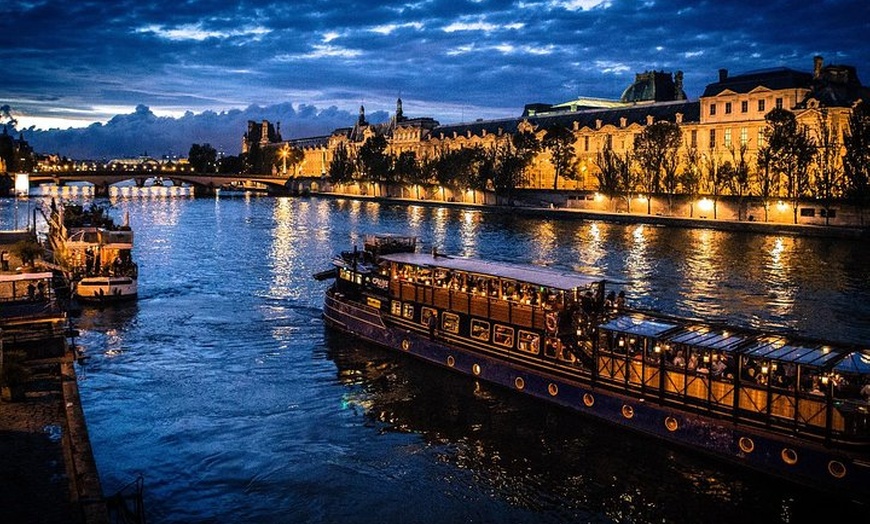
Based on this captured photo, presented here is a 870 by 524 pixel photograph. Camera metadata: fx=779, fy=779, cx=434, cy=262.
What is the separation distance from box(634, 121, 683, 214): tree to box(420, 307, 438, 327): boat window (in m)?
81.5

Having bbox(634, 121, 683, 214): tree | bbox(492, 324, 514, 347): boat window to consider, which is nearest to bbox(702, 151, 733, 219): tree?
bbox(634, 121, 683, 214): tree

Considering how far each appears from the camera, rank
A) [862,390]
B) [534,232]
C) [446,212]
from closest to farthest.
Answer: [862,390]
[534,232]
[446,212]

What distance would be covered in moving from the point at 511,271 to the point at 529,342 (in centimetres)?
373

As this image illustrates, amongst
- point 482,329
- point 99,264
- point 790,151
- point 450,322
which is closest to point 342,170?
point 790,151

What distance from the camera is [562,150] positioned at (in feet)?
431

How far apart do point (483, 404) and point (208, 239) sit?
62874mm

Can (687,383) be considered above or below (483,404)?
above

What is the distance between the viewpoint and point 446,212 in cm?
13012

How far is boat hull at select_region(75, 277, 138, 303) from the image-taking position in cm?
4547

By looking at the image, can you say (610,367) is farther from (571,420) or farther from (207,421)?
(207,421)

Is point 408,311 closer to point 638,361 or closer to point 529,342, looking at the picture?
point 529,342

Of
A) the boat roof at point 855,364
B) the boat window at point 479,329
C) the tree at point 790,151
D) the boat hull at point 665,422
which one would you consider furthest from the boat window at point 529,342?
the tree at point 790,151

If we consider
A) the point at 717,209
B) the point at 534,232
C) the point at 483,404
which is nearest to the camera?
the point at 483,404

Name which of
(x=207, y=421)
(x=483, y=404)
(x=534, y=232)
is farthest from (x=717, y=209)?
(x=207, y=421)
